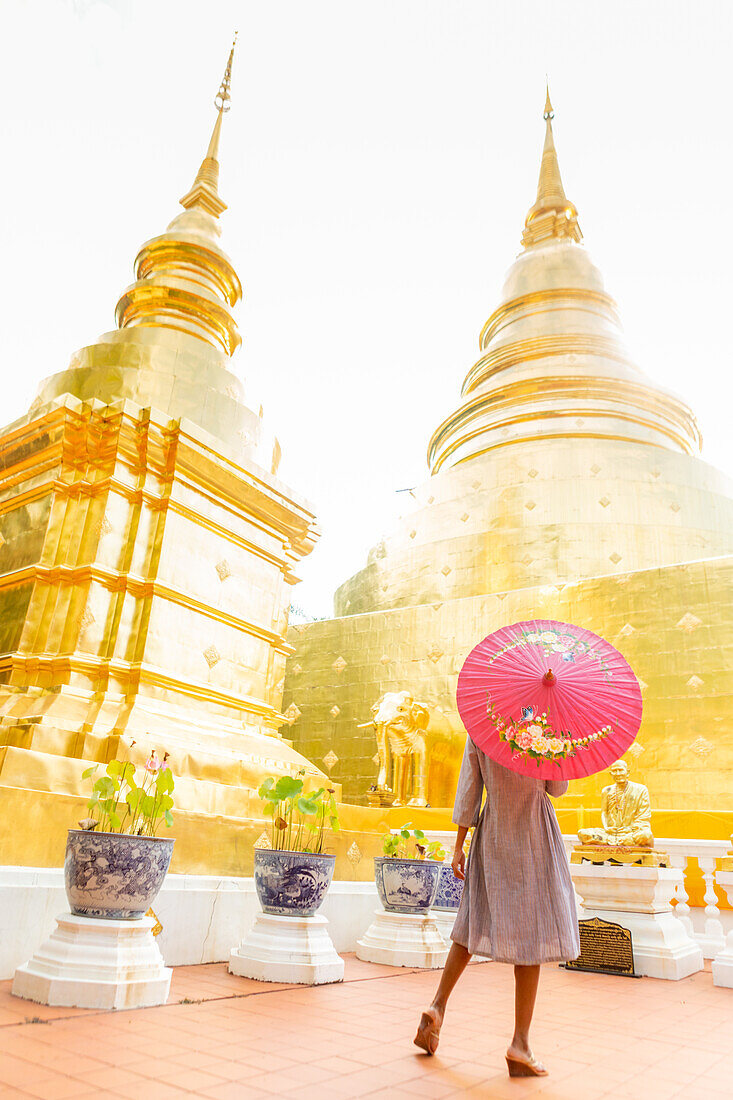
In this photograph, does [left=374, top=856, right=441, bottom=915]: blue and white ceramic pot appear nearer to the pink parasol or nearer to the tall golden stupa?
the pink parasol

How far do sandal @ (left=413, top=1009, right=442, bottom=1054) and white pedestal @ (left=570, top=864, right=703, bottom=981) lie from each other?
3715 mm

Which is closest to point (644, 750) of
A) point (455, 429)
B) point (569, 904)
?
point (569, 904)

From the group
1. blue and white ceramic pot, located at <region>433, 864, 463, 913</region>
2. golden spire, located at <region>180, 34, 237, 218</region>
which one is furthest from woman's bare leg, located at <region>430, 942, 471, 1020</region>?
golden spire, located at <region>180, 34, 237, 218</region>

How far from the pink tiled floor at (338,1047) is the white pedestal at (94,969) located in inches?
3.1

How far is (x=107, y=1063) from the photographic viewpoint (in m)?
2.53

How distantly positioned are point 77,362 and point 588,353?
1225 centimetres

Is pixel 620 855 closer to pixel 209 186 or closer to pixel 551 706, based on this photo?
pixel 551 706

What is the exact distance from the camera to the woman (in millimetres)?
2896

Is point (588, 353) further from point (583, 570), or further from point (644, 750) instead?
point (644, 750)

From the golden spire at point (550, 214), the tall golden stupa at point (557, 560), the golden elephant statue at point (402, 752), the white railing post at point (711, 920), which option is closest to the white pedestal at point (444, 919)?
the white railing post at point (711, 920)

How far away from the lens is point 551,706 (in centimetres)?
305

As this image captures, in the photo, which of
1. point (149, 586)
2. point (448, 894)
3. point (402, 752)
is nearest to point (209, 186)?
point (149, 586)

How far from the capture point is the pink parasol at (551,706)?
2.98 metres

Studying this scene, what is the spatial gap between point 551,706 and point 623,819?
4685 mm
